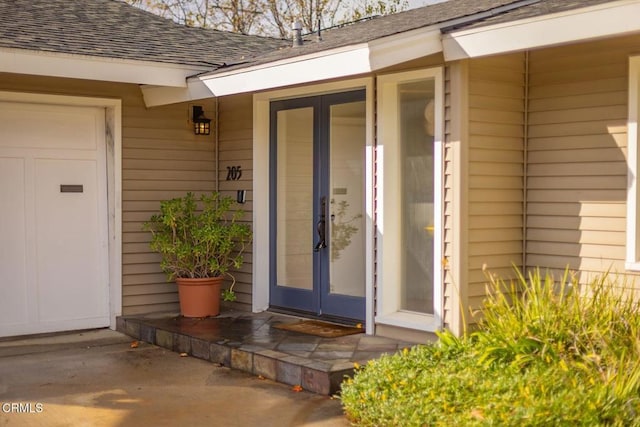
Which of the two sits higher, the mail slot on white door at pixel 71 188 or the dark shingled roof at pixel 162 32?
the dark shingled roof at pixel 162 32

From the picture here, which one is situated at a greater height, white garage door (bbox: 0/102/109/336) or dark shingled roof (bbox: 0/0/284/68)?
dark shingled roof (bbox: 0/0/284/68)

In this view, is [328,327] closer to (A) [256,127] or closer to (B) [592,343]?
(A) [256,127]

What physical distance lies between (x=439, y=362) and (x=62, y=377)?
9.63ft

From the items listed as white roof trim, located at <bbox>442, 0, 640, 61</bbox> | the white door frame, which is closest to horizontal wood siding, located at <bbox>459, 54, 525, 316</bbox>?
white roof trim, located at <bbox>442, 0, 640, 61</bbox>

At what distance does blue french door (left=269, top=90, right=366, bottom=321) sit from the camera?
23.5 ft

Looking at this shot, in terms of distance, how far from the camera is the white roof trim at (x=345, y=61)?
5.77 meters

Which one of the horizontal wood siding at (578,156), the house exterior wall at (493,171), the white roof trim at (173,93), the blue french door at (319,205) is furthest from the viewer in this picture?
the white roof trim at (173,93)

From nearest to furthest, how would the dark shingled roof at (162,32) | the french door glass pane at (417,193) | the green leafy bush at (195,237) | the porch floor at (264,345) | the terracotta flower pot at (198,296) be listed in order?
the porch floor at (264,345)
the dark shingled roof at (162,32)
the french door glass pane at (417,193)
the green leafy bush at (195,237)
the terracotta flower pot at (198,296)

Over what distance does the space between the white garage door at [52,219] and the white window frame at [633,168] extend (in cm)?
475

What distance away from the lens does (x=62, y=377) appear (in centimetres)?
604

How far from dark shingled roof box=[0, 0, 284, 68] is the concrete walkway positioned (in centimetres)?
256

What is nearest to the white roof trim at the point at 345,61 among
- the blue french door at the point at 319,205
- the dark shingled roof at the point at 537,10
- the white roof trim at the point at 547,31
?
the white roof trim at the point at 547,31

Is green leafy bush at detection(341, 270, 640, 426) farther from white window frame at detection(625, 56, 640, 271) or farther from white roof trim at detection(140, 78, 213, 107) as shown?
white roof trim at detection(140, 78, 213, 107)

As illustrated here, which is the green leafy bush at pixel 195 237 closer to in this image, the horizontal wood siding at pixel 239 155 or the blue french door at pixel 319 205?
the horizontal wood siding at pixel 239 155
